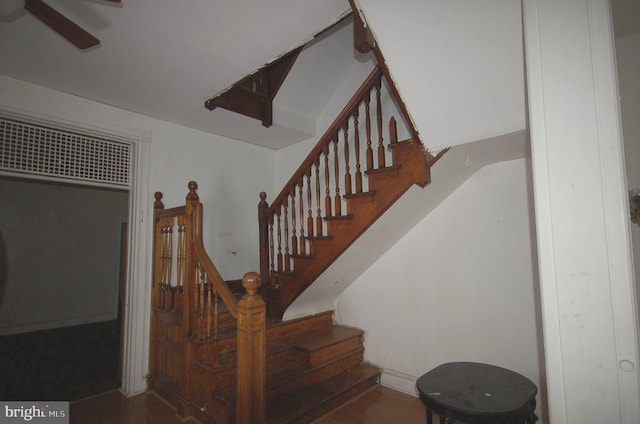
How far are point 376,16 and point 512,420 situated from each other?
2161 millimetres

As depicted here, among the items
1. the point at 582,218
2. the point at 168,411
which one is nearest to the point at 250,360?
the point at 168,411

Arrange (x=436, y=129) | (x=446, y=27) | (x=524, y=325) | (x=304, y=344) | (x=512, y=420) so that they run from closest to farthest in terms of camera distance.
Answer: (x=446, y=27) < (x=512, y=420) < (x=436, y=129) < (x=524, y=325) < (x=304, y=344)

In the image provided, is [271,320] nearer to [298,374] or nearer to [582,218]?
[298,374]

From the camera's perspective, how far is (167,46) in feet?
6.61

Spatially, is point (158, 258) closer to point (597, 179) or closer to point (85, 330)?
point (597, 179)

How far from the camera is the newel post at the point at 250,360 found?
5.93 ft

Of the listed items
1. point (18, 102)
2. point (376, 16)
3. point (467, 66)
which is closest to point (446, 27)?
point (467, 66)

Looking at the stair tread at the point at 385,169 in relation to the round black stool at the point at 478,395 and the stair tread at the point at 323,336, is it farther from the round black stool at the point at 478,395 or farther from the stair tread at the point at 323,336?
the stair tread at the point at 323,336

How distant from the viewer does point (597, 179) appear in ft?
1.77

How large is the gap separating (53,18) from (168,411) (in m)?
2.76

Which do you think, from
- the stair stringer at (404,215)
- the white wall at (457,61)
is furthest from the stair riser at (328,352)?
the white wall at (457,61)

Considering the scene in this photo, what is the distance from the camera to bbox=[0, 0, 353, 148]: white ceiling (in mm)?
1709

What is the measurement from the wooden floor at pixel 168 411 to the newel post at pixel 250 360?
72 centimetres

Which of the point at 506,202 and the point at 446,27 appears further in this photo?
the point at 506,202
